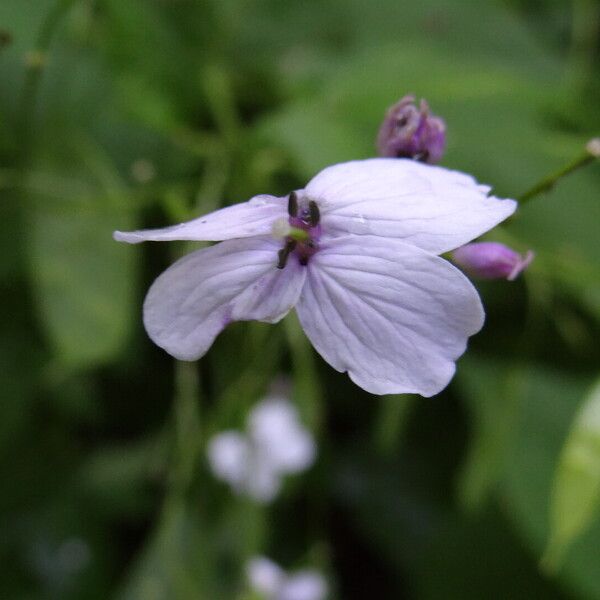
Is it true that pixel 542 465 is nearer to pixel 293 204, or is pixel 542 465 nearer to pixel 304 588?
pixel 304 588

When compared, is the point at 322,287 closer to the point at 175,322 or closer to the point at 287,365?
the point at 175,322

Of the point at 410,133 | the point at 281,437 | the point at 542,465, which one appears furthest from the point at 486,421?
the point at 410,133

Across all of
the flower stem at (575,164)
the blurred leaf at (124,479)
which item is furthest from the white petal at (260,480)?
the flower stem at (575,164)

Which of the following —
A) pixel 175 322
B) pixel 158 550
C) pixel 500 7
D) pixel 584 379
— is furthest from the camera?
pixel 500 7

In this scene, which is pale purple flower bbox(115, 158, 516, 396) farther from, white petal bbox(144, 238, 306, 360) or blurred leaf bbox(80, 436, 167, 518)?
blurred leaf bbox(80, 436, 167, 518)

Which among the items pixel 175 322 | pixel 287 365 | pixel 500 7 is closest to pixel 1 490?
pixel 287 365

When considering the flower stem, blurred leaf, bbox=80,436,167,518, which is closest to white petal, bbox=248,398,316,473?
blurred leaf, bbox=80,436,167,518

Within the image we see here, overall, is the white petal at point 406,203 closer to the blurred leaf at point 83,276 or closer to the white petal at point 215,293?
the white petal at point 215,293
